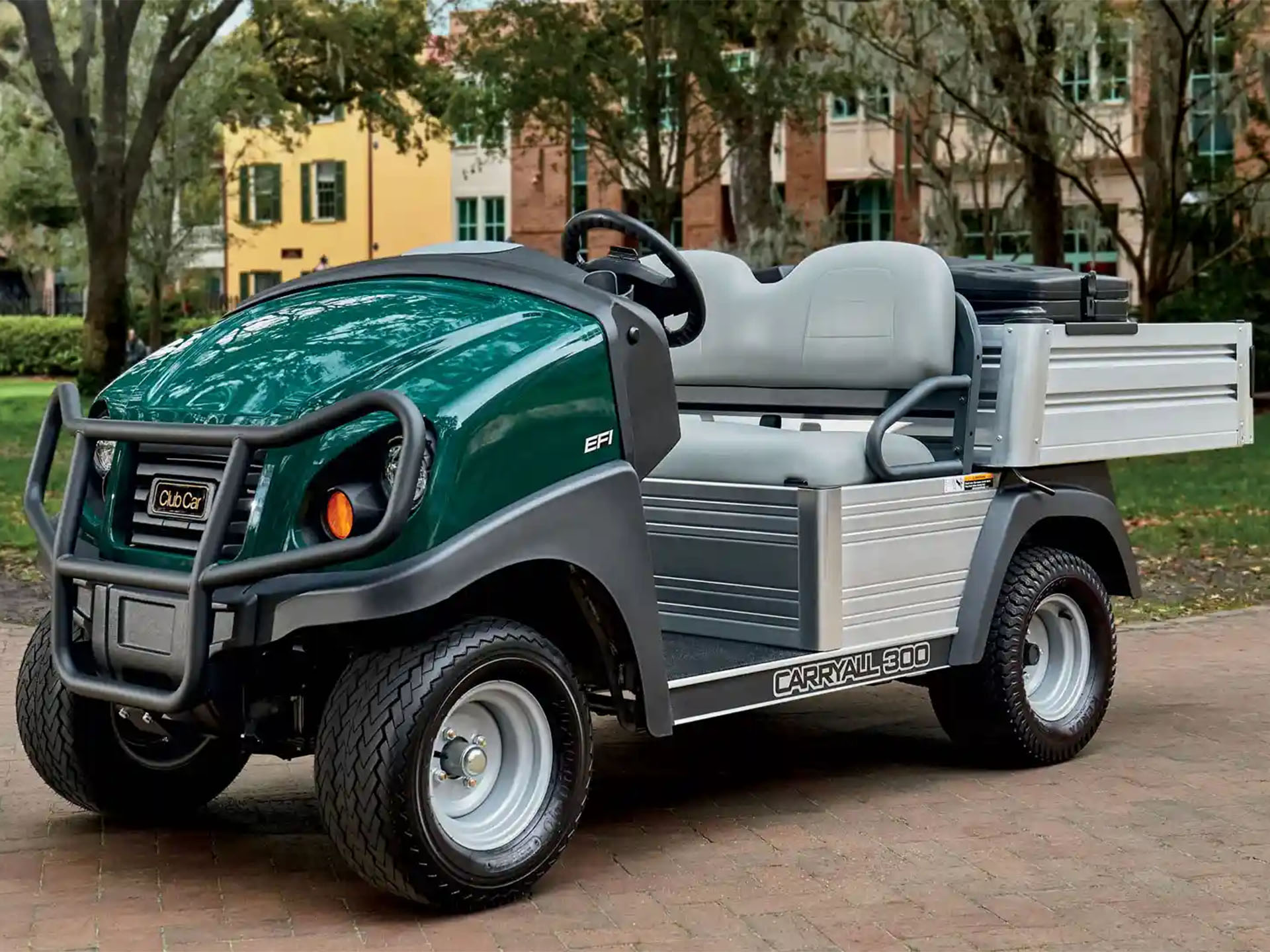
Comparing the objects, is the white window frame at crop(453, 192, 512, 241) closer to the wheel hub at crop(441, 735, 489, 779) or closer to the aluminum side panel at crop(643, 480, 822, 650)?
the aluminum side panel at crop(643, 480, 822, 650)

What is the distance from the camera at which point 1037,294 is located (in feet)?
20.6

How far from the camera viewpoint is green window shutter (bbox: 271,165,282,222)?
57031mm

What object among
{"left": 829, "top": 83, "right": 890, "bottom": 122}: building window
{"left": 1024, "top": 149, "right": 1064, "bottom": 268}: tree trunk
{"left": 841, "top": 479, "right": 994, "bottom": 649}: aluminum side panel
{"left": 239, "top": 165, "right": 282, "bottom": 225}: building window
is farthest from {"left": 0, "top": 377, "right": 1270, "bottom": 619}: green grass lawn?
{"left": 239, "top": 165, "right": 282, "bottom": 225}: building window

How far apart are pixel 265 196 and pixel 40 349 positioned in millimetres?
12343

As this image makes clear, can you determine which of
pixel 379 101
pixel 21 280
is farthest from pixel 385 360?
pixel 21 280

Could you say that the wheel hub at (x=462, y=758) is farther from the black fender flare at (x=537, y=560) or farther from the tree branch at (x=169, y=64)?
the tree branch at (x=169, y=64)

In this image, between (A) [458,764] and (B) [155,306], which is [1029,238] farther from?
(A) [458,764]

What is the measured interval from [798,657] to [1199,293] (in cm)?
2456

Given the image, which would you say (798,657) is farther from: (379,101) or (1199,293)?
(379,101)

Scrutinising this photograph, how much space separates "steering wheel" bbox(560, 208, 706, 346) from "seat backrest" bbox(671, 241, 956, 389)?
0.90m

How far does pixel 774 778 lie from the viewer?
6113 millimetres

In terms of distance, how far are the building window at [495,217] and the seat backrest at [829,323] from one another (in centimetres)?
4494

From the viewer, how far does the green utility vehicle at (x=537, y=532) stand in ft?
14.6

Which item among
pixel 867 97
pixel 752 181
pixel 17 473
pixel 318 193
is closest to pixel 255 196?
pixel 318 193
